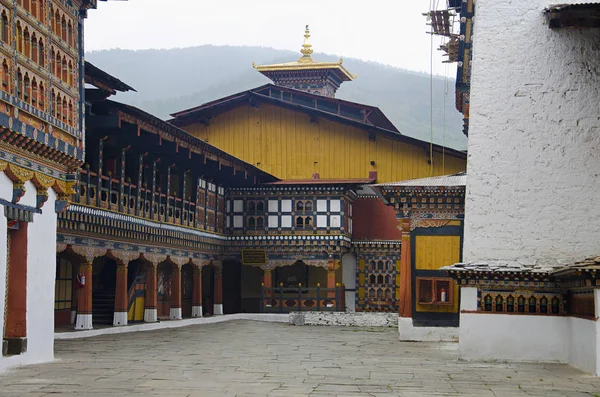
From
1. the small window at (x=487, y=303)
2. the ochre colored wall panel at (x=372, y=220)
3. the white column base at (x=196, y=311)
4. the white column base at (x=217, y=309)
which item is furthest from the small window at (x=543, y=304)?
the ochre colored wall panel at (x=372, y=220)

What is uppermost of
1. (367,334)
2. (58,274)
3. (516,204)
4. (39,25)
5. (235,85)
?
(235,85)

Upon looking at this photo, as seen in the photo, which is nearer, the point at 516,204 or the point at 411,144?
the point at 516,204

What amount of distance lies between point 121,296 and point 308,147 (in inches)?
537

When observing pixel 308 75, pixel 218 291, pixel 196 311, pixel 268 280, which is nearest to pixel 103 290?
pixel 196 311

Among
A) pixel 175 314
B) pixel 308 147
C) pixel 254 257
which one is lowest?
pixel 175 314

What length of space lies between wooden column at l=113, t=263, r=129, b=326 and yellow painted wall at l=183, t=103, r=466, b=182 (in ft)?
41.7

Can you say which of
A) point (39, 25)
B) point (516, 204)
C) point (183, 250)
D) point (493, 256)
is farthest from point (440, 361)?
point (183, 250)

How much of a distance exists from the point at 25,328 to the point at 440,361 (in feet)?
23.6

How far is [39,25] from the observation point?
15.3 meters

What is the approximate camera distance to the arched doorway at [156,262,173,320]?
30047mm

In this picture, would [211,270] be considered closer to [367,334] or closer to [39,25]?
[367,334]

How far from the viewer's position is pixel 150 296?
87.9 ft

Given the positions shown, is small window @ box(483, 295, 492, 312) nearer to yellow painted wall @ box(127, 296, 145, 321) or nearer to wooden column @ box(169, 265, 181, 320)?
yellow painted wall @ box(127, 296, 145, 321)

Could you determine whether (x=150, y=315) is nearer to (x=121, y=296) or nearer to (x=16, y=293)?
(x=121, y=296)
